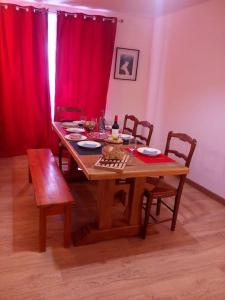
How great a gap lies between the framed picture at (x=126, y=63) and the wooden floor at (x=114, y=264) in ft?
8.34

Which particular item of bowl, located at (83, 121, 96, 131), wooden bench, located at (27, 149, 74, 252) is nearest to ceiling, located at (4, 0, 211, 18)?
bowl, located at (83, 121, 96, 131)

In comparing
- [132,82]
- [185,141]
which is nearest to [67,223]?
[185,141]

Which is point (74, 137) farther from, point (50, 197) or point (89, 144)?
point (50, 197)

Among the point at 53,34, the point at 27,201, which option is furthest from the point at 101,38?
the point at 27,201

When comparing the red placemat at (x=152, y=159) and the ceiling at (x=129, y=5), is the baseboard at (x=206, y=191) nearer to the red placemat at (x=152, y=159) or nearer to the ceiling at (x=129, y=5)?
the red placemat at (x=152, y=159)

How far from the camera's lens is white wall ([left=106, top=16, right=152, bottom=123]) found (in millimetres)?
4223

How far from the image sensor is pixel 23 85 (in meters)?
3.91

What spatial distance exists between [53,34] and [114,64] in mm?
1041

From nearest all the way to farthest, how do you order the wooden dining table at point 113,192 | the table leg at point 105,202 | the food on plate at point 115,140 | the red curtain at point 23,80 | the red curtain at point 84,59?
the wooden dining table at point 113,192
the table leg at point 105,202
the food on plate at point 115,140
the red curtain at point 23,80
the red curtain at point 84,59

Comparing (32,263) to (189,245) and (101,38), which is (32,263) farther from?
(101,38)

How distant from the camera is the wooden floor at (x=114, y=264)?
1.75m

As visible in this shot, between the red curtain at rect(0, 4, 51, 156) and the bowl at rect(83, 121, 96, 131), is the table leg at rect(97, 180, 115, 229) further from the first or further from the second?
the red curtain at rect(0, 4, 51, 156)

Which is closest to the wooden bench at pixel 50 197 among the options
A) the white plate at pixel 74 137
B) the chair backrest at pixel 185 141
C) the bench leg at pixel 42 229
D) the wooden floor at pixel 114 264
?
the bench leg at pixel 42 229

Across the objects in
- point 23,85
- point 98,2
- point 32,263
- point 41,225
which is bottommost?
point 32,263
